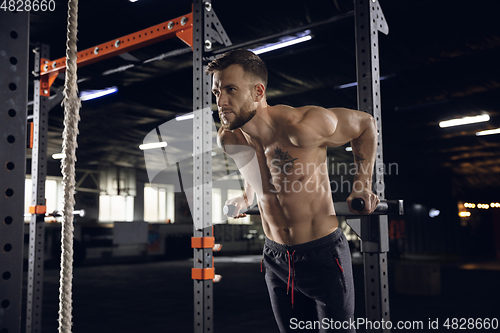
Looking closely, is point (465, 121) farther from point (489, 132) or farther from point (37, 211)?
point (37, 211)

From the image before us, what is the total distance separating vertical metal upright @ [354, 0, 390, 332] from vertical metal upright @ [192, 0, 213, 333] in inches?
41.1

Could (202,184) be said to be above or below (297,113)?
below

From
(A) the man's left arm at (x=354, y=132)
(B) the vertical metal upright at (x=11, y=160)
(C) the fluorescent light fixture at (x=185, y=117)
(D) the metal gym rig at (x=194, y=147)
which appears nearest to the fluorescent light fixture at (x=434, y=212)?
(C) the fluorescent light fixture at (x=185, y=117)

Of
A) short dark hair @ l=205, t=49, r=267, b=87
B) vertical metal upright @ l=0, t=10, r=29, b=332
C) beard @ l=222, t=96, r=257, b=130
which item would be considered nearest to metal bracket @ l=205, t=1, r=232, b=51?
short dark hair @ l=205, t=49, r=267, b=87

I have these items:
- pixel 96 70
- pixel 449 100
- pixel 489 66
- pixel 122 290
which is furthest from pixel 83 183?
pixel 489 66

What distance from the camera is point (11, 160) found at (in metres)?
1.03

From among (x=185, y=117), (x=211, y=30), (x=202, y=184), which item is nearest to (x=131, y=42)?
(x=211, y=30)

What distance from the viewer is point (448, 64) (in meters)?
5.54

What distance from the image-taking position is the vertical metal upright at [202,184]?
2641 mm

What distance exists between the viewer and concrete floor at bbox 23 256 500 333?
16.3ft

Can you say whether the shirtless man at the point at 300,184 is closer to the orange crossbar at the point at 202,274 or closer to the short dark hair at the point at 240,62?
the short dark hair at the point at 240,62

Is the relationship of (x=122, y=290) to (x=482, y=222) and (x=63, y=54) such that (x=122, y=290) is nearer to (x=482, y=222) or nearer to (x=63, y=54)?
(x=63, y=54)

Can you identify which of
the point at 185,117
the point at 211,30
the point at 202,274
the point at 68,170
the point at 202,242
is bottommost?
the point at 202,274

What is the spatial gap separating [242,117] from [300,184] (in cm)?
39
